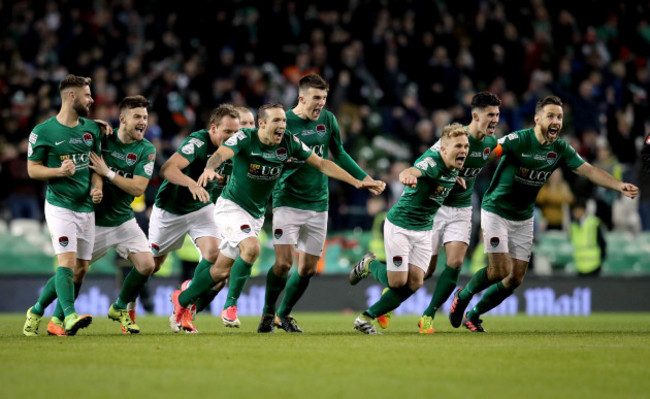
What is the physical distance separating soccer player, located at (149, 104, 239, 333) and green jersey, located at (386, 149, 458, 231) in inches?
73.3

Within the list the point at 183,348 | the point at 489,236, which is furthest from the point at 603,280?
the point at 183,348

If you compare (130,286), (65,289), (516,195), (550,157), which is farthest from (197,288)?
(550,157)

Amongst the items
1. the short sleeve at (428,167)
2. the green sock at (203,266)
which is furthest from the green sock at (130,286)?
the short sleeve at (428,167)

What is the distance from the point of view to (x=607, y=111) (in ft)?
61.9

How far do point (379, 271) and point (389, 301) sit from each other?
26.2 inches

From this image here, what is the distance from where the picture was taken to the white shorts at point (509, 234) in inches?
393

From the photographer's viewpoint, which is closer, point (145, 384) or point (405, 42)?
point (145, 384)

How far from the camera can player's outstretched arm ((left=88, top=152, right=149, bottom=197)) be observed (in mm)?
9031

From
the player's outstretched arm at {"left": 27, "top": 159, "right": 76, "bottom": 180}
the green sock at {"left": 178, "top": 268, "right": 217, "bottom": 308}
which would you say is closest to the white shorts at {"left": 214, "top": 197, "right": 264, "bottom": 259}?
the green sock at {"left": 178, "top": 268, "right": 217, "bottom": 308}

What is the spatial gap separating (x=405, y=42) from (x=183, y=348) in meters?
14.6

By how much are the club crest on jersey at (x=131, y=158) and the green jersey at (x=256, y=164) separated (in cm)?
96

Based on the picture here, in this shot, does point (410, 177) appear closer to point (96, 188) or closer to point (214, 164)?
point (214, 164)

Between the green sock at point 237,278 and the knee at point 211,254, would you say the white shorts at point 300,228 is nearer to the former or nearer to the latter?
the green sock at point 237,278

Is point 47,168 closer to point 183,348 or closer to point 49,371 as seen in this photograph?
point 183,348
